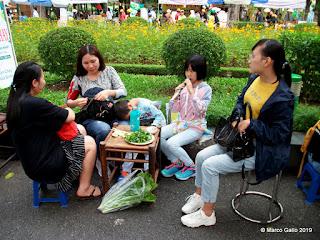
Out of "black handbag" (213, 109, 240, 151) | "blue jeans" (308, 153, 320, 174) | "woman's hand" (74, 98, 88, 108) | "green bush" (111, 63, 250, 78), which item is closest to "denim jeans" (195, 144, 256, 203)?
"black handbag" (213, 109, 240, 151)

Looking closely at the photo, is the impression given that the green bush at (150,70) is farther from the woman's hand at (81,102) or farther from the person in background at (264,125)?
the person in background at (264,125)

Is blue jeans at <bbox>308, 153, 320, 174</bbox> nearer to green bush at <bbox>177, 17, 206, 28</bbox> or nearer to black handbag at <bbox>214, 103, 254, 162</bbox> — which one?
black handbag at <bbox>214, 103, 254, 162</bbox>

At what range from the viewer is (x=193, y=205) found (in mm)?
2779

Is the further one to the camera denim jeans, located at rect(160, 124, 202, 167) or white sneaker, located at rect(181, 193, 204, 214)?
denim jeans, located at rect(160, 124, 202, 167)

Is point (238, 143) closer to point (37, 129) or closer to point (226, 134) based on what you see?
point (226, 134)

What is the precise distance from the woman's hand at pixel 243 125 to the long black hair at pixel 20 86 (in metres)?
1.94

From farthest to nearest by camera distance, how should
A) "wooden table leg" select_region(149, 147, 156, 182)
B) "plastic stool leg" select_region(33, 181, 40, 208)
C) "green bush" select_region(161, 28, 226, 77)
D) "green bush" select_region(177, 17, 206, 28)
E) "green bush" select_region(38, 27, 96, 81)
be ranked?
"green bush" select_region(177, 17, 206, 28) → "green bush" select_region(38, 27, 96, 81) → "green bush" select_region(161, 28, 226, 77) → "plastic stool leg" select_region(33, 181, 40, 208) → "wooden table leg" select_region(149, 147, 156, 182)

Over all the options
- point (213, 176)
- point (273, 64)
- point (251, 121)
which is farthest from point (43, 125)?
point (273, 64)

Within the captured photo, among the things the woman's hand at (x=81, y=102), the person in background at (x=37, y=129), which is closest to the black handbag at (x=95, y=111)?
the woman's hand at (x=81, y=102)

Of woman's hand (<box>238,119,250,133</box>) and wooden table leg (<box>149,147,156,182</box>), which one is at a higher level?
woman's hand (<box>238,119,250,133</box>)

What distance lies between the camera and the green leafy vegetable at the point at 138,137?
2809mm

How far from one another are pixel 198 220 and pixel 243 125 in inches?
40.2

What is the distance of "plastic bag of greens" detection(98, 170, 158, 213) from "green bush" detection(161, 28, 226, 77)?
2830mm

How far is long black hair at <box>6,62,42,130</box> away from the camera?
7.92 feet
